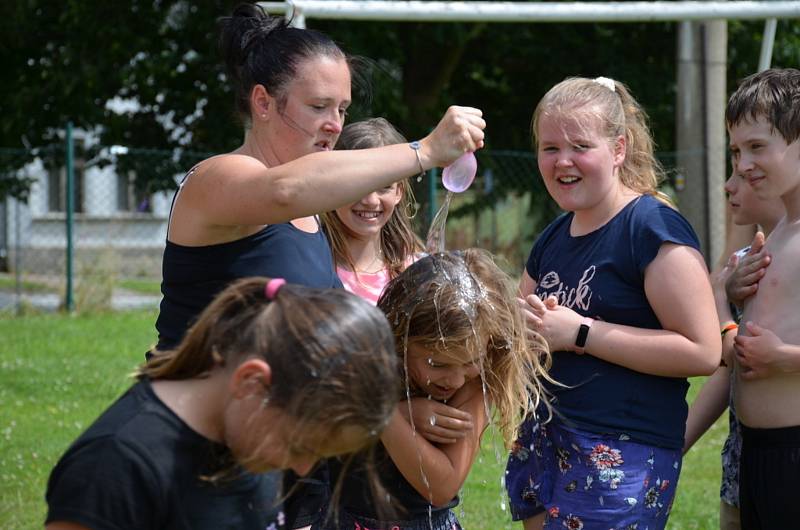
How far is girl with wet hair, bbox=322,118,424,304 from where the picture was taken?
317cm

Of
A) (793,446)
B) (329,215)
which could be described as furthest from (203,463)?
(793,446)

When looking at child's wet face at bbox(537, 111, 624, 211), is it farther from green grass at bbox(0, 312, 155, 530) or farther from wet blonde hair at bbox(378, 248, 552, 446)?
green grass at bbox(0, 312, 155, 530)

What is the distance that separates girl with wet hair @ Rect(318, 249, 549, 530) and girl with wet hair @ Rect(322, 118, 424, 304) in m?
0.53

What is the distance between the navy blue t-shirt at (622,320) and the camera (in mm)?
2758

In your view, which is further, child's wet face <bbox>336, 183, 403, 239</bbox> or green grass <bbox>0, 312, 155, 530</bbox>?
green grass <bbox>0, 312, 155, 530</bbox>

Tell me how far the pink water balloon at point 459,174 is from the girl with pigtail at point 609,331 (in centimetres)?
30

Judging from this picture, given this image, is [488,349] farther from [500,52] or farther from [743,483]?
[500,52]

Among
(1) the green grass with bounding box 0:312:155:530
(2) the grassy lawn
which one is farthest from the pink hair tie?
(1) the green grass with bounding box 0:312:155:530

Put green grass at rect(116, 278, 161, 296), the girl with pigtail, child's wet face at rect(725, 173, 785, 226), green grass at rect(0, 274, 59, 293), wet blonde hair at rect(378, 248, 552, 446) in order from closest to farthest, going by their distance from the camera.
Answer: wet blonde hair at rect(378, 248, 552, 446)
the girl with pigtail
child's wet face at rect(725, 173, 785, 226)
green grass at rect(116, 278, 161, 296)
green grass at rect(0, 274, 59, 293)

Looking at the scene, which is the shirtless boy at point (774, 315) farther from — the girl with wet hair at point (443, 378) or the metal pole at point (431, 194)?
the metal pole at point (431, 194)

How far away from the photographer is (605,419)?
2771 mm

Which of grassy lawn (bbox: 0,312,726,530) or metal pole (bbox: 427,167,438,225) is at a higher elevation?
metal pole (bbox: 427,167,438,225)

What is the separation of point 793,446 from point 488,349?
3.06 ft

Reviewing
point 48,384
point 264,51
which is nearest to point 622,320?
point 264,51
